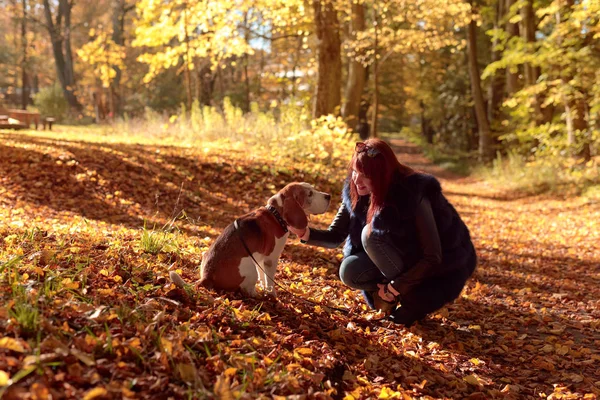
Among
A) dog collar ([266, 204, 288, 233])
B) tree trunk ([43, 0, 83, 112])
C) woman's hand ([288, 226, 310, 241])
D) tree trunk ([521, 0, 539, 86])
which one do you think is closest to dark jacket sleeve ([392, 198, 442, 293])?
woman's hand ([288, 226, 310, 241])

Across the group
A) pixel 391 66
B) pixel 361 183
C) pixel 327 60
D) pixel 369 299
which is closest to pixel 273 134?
pixel 327 60

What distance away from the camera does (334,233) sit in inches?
181

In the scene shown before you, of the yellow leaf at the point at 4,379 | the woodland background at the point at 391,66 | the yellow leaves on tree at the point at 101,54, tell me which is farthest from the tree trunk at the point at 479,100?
the yellow leaf at the point at 4,379

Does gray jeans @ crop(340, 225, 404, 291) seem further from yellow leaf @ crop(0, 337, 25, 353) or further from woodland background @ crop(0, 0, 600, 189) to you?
woodland background @ crop(0, 0, 600, 189)

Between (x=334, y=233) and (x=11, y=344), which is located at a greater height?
(x=334, y=233)

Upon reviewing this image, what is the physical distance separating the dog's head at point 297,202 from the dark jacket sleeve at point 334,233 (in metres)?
0.37

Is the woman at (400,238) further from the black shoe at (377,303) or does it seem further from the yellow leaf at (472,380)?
the yellow leaf at (472,380)

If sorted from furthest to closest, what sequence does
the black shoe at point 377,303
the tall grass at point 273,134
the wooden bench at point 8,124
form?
the wooden bench at point 8,124, the tall grass at point 273,134, the black shoe at point 377,303

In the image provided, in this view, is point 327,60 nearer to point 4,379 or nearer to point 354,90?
point 354,90

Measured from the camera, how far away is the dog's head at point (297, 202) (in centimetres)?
404

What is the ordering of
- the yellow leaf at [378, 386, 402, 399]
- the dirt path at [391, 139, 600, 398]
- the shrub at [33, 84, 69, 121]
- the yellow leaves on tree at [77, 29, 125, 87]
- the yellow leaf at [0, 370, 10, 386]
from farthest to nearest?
the shrub at [33, 84, 69, 121] < the yellow leaves on tree at [77, 29, 125, 87] < the dirt path at [391, 139, 600, 398] < the yellow leaf at [378, 386, 402, 399] < the yellow leaf at [0, 370, 10, 386]

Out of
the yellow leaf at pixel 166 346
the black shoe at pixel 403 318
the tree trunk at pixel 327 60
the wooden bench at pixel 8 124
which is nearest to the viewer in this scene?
the yellow leaf at pixel 166 346

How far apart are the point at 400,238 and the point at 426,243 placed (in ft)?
0.83

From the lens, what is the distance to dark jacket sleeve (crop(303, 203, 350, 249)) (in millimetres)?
4473
